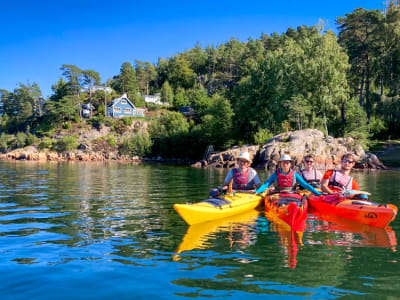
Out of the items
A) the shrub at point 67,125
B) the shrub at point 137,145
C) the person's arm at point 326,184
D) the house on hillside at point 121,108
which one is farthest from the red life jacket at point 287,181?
the shrub at point 67,125

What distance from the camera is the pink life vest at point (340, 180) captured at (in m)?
10.5

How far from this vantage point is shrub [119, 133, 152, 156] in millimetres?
60719

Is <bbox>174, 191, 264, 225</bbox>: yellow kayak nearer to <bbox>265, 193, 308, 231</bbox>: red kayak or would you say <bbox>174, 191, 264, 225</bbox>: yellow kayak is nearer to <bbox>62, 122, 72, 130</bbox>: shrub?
<bbox>265, 193, 308, 231</bbox>: red kayak

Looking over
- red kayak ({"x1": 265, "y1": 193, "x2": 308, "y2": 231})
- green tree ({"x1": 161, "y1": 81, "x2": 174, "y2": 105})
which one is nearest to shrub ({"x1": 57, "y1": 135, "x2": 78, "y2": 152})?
green tree ({"x1": 161, "y1": 81, "x2": 174, "y2": 105})

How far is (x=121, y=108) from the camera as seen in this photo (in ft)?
241

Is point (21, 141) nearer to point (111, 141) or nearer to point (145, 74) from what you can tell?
point (111, 141)

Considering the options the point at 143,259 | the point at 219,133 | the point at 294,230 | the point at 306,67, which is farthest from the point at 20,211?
the point at 219,133

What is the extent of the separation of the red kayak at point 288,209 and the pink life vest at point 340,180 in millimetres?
1840

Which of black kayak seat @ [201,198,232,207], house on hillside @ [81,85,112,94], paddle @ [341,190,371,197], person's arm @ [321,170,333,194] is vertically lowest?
black kayak seat @ [201,198,232,207]

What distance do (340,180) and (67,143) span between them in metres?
60.2

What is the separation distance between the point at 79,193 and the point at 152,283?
1130cm

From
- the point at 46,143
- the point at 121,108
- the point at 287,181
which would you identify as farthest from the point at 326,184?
the point at 121,108

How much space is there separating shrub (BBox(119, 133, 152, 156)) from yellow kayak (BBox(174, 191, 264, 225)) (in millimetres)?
51366

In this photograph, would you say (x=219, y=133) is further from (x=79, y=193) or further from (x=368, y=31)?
(x=79, y=193)
